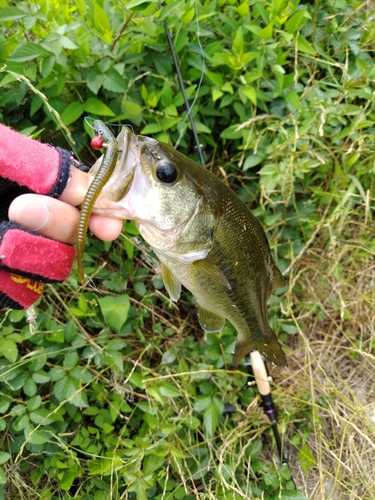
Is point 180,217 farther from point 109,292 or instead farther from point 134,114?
point 109,292

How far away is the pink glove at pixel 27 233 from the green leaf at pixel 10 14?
87 centimetres

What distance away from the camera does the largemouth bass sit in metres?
1.41

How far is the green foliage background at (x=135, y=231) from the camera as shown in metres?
2.11

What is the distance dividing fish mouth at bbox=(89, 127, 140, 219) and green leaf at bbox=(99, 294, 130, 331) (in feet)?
3.14

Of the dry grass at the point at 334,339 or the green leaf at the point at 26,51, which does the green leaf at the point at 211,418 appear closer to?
the dry grass at the point at 334,339

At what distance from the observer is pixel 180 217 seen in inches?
59.7

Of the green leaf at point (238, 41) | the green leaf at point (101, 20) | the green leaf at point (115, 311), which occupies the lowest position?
the green leaf at point (115, 311)

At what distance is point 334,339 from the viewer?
2.81 meters

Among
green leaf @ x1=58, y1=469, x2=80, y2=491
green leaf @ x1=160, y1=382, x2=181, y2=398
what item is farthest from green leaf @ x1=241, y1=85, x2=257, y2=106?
green leaf @ x1=58, y1=469, x2=80, y2=491

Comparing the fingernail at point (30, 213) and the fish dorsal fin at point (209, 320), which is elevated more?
the fingernail at point (30, 213)

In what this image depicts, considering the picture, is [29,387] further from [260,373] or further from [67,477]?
[260,373]

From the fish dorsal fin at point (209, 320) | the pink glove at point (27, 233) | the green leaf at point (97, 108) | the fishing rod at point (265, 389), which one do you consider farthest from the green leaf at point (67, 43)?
the fishing rod at point (265, 389)

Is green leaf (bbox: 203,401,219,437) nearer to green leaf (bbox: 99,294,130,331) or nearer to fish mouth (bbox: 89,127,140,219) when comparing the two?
green leaf (bbox: 99,294,130,331)

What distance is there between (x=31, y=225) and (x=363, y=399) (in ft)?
8.07
